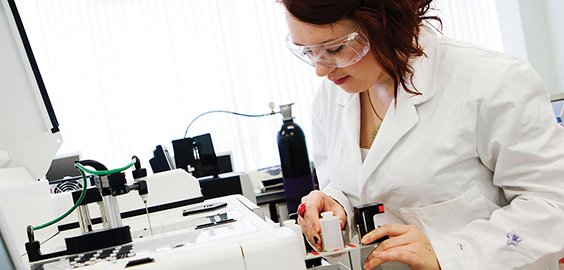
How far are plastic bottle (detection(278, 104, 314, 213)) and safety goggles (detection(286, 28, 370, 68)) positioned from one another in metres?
1.66

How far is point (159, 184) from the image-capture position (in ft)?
4.12

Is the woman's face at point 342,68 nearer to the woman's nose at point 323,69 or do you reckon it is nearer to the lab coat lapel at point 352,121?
the woman's nose at point 323,69

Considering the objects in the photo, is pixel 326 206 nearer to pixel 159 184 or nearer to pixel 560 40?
pixel 159 184

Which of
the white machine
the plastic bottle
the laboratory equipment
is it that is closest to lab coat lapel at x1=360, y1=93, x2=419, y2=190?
the white machine

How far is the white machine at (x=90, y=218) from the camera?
569mm

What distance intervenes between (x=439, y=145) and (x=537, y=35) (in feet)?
12.5

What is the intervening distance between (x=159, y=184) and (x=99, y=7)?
2850mm

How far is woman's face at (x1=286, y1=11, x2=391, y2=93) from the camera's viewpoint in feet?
2.88

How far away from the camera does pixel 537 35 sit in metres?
4.04

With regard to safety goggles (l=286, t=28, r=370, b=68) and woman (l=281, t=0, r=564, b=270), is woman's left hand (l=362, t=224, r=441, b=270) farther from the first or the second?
safety goggles (l=286, t=28, r=370, b=68)

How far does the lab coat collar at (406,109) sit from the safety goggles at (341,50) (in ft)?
0.45

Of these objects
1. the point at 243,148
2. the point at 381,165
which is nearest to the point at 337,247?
the point at 381,165

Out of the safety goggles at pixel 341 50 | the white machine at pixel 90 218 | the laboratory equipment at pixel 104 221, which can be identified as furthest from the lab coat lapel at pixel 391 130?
the laboratory equipment at pixel 104 221

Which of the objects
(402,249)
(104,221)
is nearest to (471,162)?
(402,249)
